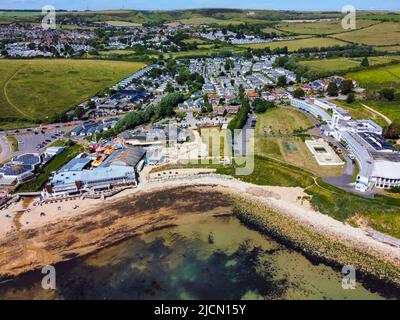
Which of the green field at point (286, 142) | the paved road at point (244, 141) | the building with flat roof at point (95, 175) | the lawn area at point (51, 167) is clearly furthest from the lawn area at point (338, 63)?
the lawn area at point (51, 167)

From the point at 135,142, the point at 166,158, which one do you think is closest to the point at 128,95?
the point at 135,142

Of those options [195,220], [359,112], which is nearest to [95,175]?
[195,220]

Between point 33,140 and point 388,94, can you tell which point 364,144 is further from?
point 33,140

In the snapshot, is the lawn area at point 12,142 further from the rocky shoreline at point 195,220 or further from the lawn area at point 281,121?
the lawn area at point 281,121

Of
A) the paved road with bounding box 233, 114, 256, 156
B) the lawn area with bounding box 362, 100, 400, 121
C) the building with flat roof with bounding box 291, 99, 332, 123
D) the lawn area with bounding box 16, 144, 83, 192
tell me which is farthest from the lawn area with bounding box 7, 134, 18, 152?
the lawn area with bounding box 362, 100, 400, 121

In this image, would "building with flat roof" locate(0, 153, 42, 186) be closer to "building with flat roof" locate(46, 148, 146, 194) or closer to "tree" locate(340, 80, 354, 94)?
"building with flat roof" locate(46, 148, 146, 194)

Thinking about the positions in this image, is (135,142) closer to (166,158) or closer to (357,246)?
(166,158)
